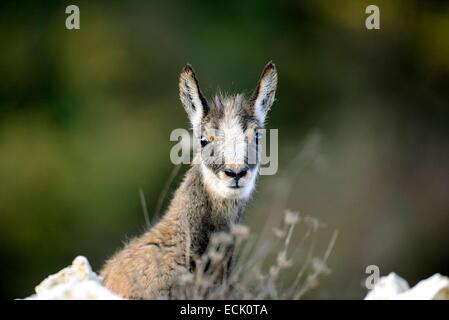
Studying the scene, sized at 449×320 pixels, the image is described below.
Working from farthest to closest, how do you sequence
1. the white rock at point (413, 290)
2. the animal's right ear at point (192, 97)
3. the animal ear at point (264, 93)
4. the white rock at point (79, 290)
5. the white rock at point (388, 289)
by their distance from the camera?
1. the animal ear at point (264, 93)
2. the animal's right ear at point (192, 97)
3. the white rock at point (388, 289)
4. the white rock at point (413, 290)
5. the white rock at point (79, 290)

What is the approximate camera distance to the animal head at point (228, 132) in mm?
9930

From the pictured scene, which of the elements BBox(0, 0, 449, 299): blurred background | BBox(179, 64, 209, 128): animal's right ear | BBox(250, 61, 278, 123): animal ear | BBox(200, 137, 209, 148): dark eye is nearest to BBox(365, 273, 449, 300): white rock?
BBox(200, 137, 209, 148): dark eye

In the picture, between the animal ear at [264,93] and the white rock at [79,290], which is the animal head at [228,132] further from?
the white rock at [79,290]

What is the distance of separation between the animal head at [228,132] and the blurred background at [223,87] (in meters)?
12.0

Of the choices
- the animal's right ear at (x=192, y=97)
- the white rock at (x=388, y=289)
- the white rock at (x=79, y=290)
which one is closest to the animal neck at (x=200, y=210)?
the animal's right ear at (x=192, y=97)

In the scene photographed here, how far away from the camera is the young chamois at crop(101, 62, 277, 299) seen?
9.55 metres

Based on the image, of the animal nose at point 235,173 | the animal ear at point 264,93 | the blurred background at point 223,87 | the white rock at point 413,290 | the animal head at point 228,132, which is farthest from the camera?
the blurred background at point 223,87

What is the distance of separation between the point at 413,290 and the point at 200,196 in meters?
2.18

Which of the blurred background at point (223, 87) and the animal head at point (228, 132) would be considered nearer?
the animal head at point (228, 132)

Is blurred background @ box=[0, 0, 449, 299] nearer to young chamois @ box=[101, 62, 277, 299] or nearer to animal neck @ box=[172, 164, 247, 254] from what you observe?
Result: young chamois @ box=[101, 62, 277, 299]

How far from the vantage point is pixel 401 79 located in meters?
25.6

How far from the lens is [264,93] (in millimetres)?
10594

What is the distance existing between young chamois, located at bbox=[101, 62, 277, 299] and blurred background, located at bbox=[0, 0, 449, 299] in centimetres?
1206

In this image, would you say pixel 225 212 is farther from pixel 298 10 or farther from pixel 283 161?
pixel 298 10
